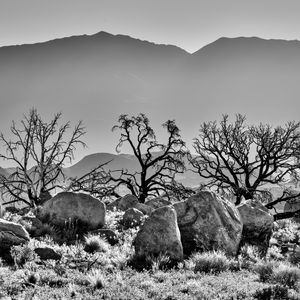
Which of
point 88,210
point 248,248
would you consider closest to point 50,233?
point 88,210

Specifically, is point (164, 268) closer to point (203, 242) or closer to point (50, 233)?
point (203, 242)

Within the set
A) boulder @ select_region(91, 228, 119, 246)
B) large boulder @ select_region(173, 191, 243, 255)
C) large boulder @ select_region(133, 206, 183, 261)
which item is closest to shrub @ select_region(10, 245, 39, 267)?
large boulder @ select_region(133, 206, 183, 261)

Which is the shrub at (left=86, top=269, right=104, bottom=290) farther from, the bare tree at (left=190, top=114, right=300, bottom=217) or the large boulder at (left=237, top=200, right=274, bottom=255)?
the bare tree at (left=190, top=114, right=300, bottom=217)

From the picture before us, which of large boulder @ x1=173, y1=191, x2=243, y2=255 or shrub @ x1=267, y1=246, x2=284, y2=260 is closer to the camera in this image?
large boulder @ x1=173, y1=191, x2=243, y2=255

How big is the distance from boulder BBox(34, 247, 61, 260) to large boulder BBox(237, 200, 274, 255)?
289 inches

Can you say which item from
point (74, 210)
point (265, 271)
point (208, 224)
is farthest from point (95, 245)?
point (265, 271)

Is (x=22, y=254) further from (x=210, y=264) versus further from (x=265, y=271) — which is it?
(x=265, y=271)

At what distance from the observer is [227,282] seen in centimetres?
1123

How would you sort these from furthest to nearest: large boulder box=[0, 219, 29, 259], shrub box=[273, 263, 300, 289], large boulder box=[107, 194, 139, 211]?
large boulder box=[107, 194, 139, 211] < large boulder box=[0, 219, 29, 259] < shrub box=[273, 263, 300, 289]

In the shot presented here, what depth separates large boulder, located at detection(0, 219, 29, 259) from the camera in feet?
44.1

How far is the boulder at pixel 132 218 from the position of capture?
19.3m

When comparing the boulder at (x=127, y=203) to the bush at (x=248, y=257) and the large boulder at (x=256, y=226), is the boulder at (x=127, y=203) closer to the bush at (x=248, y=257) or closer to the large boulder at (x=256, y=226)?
the large boulder at (x=256, y=226)

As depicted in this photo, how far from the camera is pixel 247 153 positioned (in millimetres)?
37812

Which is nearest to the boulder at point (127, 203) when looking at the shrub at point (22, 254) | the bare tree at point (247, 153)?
the bare tree at point (247, 153)
